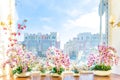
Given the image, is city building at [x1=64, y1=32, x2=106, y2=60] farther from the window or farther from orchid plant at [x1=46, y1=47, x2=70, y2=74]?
orchid plant at [x1=46, y1=47, x2=70, y2=74]

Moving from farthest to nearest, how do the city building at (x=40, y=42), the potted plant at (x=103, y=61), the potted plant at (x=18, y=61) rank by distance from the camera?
the city building at (x=40, y=42), the potted plant at (x=103, y=61), the potted plant at (x=18, y=61)

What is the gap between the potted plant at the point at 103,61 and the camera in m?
3.39

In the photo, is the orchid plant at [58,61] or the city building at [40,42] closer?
the orchid plant at [58,61]

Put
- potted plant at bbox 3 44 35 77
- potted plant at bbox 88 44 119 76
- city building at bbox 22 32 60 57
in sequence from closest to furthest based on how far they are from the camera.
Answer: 1. potted plant at bbox 3 44 35 77
2. potted plant at bbox 88 44 119 76
3. city building at bbox 22 32 60 57

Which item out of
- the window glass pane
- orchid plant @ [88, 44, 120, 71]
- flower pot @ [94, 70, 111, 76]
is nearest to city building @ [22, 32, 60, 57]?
the window glass pane

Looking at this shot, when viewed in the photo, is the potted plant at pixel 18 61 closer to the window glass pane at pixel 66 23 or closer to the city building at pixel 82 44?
the window glass pane at pixel 66 23

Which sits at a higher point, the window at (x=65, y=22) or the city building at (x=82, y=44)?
the window at (x=65, y=22)

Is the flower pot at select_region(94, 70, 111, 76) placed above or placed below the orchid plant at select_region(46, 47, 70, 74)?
below

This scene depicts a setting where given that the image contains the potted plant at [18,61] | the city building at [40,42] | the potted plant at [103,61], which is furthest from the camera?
the city building at [40,42]

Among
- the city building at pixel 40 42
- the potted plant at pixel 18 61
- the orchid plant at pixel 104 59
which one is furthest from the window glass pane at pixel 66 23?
the potted plant at pixel 18 61

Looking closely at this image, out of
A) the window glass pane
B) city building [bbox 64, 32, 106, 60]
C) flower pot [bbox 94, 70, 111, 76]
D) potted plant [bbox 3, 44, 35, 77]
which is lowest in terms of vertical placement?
flower pot [bbox 94, 70, 111, 76]

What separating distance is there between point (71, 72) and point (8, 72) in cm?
95

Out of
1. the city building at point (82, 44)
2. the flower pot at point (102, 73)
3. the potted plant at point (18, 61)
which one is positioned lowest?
the flower pot at point (102, 73)

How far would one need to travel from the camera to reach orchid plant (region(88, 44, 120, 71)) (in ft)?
11.2
